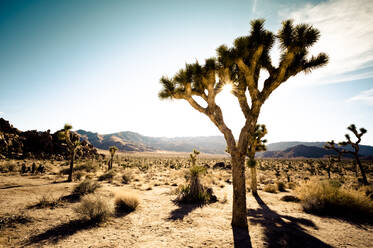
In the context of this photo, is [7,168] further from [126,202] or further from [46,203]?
[126,202]

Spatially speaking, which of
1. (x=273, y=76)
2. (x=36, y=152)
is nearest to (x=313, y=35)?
(x=273, y=76)

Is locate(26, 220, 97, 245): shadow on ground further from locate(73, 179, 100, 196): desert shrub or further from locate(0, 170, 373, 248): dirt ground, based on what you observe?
locate(73, 179, 100, 196): desert shrub

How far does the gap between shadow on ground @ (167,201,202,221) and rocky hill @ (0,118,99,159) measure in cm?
2495

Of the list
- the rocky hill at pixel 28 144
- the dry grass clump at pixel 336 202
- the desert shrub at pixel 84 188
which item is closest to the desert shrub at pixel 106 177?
the desert shrub at pixel 84 188

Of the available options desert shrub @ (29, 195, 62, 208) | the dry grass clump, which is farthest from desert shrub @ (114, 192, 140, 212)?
the dry grass clump

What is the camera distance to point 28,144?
104 ft

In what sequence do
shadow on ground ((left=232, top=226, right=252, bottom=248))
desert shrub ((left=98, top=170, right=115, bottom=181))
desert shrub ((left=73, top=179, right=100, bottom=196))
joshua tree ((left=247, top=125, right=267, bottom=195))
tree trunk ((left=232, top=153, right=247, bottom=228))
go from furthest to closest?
desert shrub ((left=98, top=170, right=115, bottom=181)) → joshua tree ((left=247, top=125, right=267, bottom=195)) → desert shrub ((left=73, top=179, right=100, bottom=196)) → tree trunk ((left=232, top=153, right=247, bottom=228)) → shadow on ground ((left=232, top=226, right=252, bottom=248))

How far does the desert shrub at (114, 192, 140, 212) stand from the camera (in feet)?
23.5

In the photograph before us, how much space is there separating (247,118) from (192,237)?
416cm

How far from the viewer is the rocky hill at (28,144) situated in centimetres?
2666

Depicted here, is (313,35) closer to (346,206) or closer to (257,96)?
(257,96)

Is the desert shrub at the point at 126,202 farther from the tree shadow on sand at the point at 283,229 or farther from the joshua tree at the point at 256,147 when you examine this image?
the joshua tree at the point at 256,147

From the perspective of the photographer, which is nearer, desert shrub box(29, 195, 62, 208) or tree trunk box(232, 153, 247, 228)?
tree trunk box(232, 153, 247, 228)

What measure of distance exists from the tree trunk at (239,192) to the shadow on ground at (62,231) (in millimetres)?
4805
